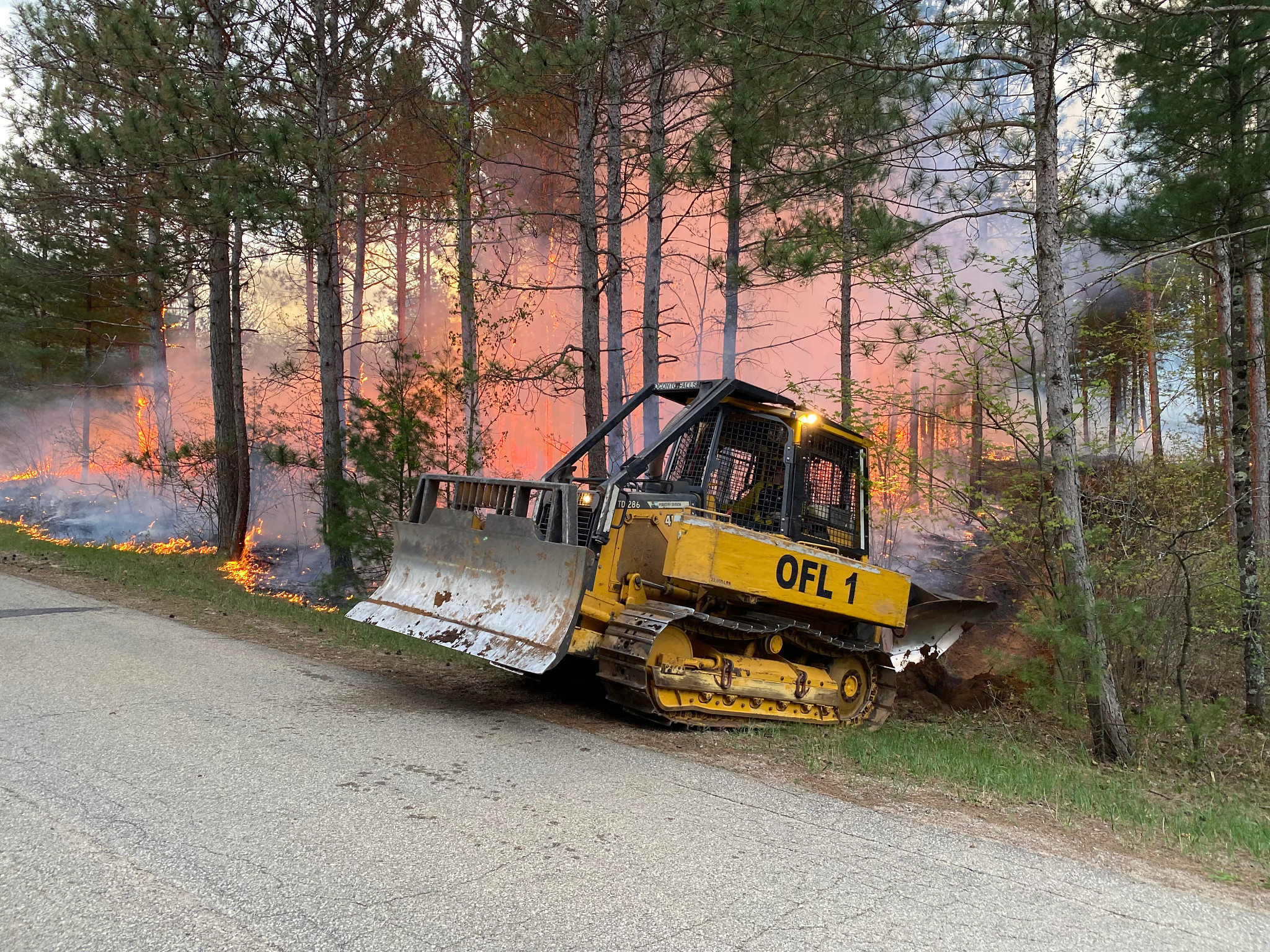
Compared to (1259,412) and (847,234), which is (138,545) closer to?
(847,234)

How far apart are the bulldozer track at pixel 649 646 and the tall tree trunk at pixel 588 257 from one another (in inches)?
258

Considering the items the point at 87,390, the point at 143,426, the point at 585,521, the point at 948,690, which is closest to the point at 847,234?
the point at 585,521

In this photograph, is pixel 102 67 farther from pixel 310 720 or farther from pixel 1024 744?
pixel 1024 744

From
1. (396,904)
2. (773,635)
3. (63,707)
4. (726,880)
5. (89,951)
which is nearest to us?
(89,951)

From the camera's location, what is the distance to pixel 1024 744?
8086 millimetres

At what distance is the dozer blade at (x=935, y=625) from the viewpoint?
337 inches

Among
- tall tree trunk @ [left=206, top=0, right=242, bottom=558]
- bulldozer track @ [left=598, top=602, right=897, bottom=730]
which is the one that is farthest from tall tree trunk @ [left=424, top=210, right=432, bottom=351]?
bulldozer track @ [left=598, top=602, right=897, bottom=730]

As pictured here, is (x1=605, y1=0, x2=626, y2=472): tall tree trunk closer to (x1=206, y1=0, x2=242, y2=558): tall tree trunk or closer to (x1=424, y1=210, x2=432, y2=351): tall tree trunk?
(x1=206, y1=0, x2=242, y2=558): tall tree trunk

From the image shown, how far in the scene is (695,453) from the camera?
723 centimetres

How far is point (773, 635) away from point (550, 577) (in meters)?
2.08

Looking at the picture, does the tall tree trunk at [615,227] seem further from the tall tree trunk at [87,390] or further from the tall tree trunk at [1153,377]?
the tall tree trunk at [87,390]

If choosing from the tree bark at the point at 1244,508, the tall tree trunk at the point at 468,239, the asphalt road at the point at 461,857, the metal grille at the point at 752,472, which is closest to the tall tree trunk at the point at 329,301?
the tall tree trunk at the point at 468,239

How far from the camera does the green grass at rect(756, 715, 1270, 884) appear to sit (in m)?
4.97

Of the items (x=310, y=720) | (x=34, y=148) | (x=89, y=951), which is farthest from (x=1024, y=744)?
(x=34, y=148)
